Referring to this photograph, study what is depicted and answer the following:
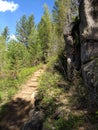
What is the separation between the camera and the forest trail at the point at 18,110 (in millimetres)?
12836

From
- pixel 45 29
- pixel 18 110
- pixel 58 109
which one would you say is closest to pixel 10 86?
pixel 18 110

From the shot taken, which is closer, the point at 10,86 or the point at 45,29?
the point at 10,86

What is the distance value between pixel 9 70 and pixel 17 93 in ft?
15.8

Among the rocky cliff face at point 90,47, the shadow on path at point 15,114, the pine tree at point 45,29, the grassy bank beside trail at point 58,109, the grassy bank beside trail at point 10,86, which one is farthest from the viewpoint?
Answer: the pine tree at point 45,29

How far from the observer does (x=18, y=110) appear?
566 inches

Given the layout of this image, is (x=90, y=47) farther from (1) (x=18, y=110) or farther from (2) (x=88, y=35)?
(1) (x=18, y=110)

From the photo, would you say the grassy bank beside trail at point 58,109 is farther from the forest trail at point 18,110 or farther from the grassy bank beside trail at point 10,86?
the grassy bank beside trail at point 10,86

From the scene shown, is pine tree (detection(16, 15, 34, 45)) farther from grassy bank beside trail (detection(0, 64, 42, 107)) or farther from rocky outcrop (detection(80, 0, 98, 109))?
rocky outcrop (detection(80, 0, 98, 109))

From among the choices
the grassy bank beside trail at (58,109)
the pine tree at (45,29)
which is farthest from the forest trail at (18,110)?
the pine tree at (45,29)

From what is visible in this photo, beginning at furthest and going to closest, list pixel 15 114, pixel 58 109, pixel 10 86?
1. pixel 10 86
2. pixel 15 114
3. pixel 58 109

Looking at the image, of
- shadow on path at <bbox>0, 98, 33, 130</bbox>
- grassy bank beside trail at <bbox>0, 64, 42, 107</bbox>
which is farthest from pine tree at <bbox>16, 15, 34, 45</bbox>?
shadow on path at <bbox>0, 98, 33, 130</bbox>

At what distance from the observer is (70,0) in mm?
31859

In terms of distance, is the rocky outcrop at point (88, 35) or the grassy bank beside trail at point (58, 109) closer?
the grassy bank beside trail at point (58, 109)

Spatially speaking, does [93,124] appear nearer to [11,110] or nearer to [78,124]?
[78,124]
